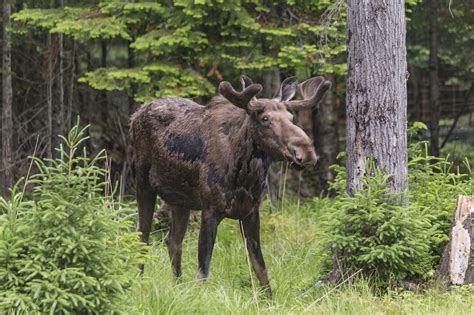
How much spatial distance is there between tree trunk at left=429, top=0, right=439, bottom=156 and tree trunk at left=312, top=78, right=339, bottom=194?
1.69m

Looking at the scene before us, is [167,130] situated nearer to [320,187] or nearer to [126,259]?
[126,259]

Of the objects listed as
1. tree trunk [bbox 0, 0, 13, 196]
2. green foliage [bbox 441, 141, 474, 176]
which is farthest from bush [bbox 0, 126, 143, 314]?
green foliage [bbox 441, 141, 474, 176]

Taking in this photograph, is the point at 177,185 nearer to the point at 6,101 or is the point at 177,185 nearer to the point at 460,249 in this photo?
the point at 460,249

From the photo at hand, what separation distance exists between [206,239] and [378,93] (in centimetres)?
213

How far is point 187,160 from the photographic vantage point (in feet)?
27.3

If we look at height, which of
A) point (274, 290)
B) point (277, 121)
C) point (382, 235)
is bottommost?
point (274, 290)

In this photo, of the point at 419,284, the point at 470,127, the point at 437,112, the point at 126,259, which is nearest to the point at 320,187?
the point at 437,112

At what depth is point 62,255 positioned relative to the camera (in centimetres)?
550

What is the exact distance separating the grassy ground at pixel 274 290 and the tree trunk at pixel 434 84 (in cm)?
477

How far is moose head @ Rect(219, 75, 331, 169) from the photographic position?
7.17 m

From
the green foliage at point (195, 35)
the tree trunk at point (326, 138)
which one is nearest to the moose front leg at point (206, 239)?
the green foliage at point (195, 35)

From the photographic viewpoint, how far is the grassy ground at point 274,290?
6.45 meters

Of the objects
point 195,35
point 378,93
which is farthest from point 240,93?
point 195,35

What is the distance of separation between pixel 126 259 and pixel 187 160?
251 cm
